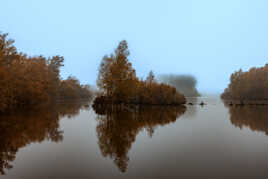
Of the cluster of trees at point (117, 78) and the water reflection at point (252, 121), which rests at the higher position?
the cluster of trees at point (117, 78)

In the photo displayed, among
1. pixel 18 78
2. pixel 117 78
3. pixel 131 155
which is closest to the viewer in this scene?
pixel 131 155

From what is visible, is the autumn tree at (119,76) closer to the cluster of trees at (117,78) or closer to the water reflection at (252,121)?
the cluster of trees at (117,78)

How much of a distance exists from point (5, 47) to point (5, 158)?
A: 107ft

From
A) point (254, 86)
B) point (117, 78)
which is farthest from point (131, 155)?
point (254, 86)

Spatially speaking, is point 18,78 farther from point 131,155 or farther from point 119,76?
point 131,155

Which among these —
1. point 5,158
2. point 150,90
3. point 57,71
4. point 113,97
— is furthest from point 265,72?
point 5,158

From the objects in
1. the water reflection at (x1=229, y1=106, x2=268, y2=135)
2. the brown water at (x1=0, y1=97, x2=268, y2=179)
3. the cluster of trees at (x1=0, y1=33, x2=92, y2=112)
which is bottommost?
the brown water at (x1=0, y1=97, x2=268, y2=179)

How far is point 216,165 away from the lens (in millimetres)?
8961

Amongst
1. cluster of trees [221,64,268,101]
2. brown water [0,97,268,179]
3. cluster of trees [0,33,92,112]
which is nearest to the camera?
brown water [0,97,268,179]

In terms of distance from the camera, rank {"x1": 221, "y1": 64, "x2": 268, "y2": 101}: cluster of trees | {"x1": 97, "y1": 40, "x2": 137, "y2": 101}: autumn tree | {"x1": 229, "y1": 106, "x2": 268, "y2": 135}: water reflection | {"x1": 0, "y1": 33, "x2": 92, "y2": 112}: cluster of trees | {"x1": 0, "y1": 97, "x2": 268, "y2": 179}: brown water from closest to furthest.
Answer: {"x1": 0, "y1": 97, "x2": 268, "y2": 179}: brown water, {"x1": 229, "y1": 106, "x2": 268, "y2": 135}: water reflection, {"x1": 0, "y1": 33, "x2": 92, "y2": 112}: cluster of trees, {"x1": 97, "y1": 40, "x2": 137, "y2": 101}: autumn tree, {"x1": 221, "y1": 64, "x2": 268, "y2": 101}: cluster of trees

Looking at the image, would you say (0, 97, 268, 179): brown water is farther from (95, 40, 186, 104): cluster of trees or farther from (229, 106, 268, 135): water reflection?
(95, 40, 186, 104): cluster of trees

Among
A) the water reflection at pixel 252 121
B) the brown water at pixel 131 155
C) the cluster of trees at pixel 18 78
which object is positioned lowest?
the brown water at pixel 131 155

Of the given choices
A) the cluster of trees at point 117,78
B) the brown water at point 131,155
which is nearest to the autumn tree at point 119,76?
the cluster of trees at point 117,78

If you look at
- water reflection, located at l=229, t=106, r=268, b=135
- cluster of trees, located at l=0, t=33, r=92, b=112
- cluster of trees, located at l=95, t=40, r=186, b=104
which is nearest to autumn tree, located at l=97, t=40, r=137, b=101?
cluster of trees, located at l=95, t=40, r=186, b=104
